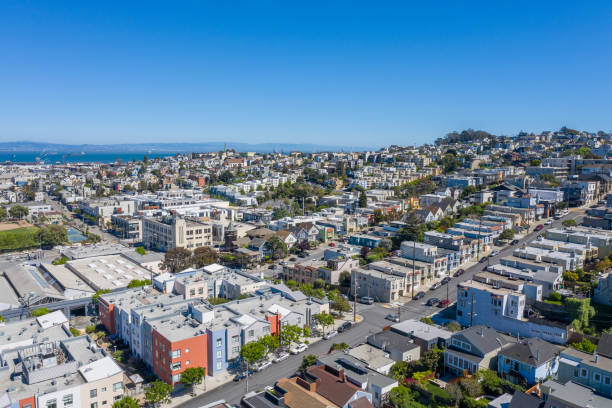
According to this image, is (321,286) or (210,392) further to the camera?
(321,286)

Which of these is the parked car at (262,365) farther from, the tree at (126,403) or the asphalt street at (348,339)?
the tree at (126,403)

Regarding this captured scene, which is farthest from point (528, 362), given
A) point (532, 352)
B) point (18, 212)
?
point (18, 212)

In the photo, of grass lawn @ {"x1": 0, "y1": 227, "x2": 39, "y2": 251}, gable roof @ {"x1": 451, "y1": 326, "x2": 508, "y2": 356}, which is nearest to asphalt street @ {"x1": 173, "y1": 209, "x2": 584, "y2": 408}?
gable roof @ {"x1": 451, "y1": 326, "x2": 508, "y2": 356}

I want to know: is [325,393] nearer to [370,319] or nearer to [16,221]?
[370,319]

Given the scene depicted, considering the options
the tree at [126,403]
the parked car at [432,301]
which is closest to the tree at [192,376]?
the tree at [126,403]

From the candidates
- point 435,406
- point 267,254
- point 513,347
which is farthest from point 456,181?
point 435,406
